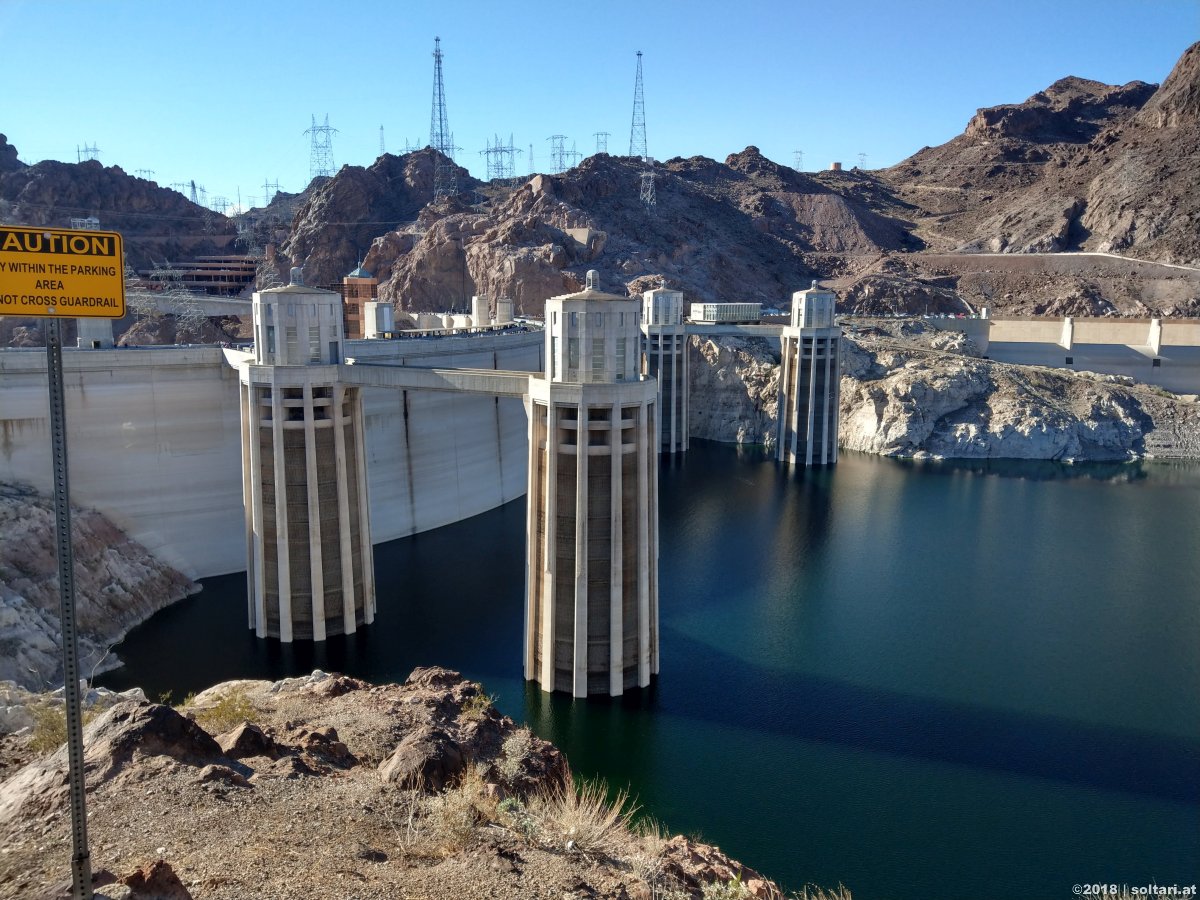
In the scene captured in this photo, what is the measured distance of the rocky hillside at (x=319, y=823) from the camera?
31.4ft

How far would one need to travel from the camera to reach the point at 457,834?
1143 cm

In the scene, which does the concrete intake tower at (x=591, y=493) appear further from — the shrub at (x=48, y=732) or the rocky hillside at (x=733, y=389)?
the rocky hillside at (x=733, y=389)

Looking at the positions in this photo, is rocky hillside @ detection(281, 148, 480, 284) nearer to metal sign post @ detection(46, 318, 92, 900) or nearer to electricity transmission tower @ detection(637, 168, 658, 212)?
electricity transmission tower @ detection(637, 168, 658, 212)

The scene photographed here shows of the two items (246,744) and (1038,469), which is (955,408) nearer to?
(1038,469)

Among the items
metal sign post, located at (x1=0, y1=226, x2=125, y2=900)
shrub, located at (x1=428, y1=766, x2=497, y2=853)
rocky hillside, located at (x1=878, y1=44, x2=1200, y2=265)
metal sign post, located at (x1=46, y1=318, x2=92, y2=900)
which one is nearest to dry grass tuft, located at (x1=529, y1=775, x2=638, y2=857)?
shrub, located at (x1=428, y1=766, x2=497, y2=853)

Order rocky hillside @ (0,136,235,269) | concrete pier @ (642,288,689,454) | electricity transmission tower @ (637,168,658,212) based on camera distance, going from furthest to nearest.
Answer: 1. electricity transmission tower @ (637,168,658,212)
2. rocky hillside @ (0,136,235,269)
3. concrete pier @ (642,288,689,454)

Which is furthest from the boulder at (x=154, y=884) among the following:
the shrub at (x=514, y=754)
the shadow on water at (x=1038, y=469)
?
the shadow on water at (x=1038, y=469)

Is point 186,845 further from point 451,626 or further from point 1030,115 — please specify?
point 1030,115

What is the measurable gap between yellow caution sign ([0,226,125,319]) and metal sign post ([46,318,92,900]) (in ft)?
0.86

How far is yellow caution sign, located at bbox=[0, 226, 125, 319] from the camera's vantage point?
289 inches

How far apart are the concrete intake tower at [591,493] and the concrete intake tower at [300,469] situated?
7716 millimetres

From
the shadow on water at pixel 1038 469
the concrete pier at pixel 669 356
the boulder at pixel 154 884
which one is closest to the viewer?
the boulder at pixel 154 884

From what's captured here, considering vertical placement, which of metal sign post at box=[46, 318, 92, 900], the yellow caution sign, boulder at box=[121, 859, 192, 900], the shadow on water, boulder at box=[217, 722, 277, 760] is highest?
the yellow caution sign

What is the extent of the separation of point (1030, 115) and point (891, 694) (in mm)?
159896
